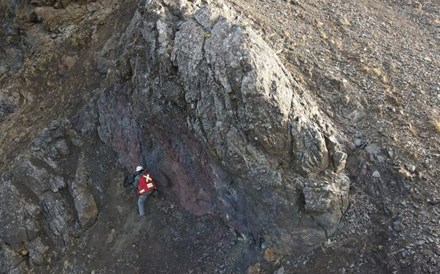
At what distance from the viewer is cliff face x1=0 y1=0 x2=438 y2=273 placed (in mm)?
10055

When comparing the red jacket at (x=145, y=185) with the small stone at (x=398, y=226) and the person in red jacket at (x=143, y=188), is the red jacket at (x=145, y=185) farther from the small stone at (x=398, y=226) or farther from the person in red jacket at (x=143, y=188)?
the small stone at (x=398, y=226)

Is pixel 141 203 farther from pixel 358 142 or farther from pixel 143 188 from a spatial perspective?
pixel 358 142

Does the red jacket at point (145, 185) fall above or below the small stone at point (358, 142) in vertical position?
below

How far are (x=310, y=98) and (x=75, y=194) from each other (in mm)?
7785

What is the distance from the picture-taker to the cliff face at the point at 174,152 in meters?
10.1

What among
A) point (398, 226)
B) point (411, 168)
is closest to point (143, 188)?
point (398, 226)

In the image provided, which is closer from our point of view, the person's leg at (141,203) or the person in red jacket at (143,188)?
the person in red jacket at (143,188)

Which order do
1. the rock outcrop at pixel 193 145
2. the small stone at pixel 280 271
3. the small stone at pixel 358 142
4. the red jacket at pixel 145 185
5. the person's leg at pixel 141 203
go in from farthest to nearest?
1. the person's leg at pixel 141 203
2. the red jacket at pixel 145 185
3. the small stone at pixel 358 142
4. the rock outcrop at pixel 193 145
5. the small stone at pixel 280 271

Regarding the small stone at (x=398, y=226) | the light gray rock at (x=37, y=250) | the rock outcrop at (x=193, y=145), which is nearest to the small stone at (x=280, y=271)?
the rock outcrop at (x=193, y=145)

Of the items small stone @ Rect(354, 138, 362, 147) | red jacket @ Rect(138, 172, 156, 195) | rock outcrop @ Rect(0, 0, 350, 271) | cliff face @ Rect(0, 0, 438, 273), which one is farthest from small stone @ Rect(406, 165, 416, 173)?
red jacket @ Rect(138, 172, 156, 195)

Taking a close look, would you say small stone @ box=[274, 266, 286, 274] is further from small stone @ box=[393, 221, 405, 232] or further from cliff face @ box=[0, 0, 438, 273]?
small stone @ box=[393, 221, 405, 232]

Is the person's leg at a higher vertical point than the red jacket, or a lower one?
lower

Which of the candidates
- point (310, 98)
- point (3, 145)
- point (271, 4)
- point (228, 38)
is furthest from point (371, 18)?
point (3, 145)

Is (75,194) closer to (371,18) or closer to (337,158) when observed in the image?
(337,158)
